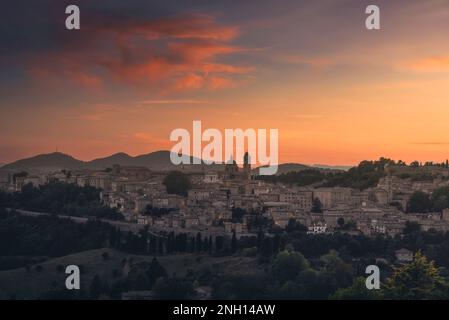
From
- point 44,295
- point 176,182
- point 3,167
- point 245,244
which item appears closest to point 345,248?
point 245,244

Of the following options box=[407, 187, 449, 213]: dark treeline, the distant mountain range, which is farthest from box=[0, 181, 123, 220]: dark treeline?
box=[407, 187, 449, 213]: dark treeline

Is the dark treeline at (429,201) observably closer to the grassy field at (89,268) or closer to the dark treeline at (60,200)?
Answer: the grassy field at (89,268)

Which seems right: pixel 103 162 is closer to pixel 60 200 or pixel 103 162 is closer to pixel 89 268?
pixel 60 200

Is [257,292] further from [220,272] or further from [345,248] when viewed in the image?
[345,248]

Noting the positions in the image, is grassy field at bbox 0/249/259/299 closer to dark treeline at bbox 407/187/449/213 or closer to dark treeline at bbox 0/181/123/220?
dark treeline at bbox 0/181/123/220

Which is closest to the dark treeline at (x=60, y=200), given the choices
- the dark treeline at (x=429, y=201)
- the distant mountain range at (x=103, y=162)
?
the distant mountain range at (x=103, y=162)
